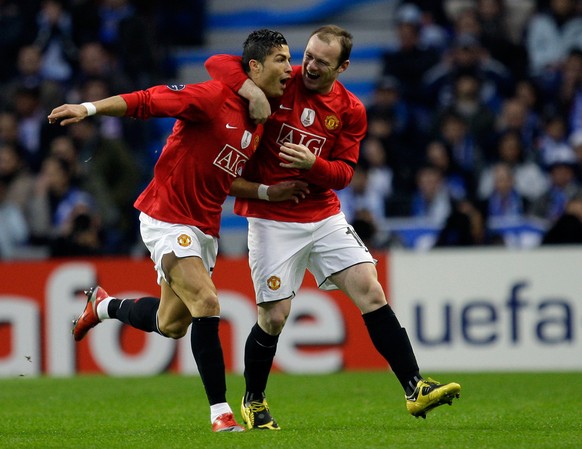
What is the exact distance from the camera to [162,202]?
7238mm

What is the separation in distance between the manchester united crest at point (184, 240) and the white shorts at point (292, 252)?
0.58 m

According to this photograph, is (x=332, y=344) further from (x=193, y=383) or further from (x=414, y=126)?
(x=414, y=126)

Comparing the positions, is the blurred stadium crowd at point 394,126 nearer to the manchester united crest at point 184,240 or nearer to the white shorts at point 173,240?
the white shorts at point 173,240

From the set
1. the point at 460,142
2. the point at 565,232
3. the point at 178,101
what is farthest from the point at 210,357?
the point at 460,142

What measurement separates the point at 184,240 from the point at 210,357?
2.18 feet

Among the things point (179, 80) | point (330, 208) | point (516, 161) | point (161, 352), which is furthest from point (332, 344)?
point (179, 80)

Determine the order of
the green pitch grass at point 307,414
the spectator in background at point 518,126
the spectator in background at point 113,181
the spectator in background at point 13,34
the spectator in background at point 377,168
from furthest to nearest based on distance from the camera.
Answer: the spectator in background at point 13,34 < the spectator in background at point 518,126 < the spectator in background at point 377,168 < the spectator in background at point 113,181 < the green pitch grass at point 307,414

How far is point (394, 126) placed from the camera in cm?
1505

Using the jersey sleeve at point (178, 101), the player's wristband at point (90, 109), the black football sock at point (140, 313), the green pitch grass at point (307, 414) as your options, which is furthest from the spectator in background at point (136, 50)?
the player's wristband at point (90, 109)

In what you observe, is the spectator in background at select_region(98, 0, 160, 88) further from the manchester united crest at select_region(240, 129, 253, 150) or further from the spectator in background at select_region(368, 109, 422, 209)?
the manchester united crest at select_region(240, 129, 253, 150)

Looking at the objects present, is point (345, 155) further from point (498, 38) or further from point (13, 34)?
point (13, 34)

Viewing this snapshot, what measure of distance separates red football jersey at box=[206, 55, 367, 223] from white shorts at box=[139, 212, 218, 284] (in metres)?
0.42

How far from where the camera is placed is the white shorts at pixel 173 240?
7.09 m

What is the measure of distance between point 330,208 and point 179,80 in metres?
9.58
